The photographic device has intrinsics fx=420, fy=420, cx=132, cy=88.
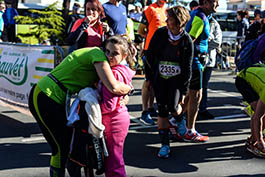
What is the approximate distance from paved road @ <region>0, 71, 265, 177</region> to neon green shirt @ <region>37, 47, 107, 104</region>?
53.2 inches

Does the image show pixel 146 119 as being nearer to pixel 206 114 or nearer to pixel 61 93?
pixel 206 114

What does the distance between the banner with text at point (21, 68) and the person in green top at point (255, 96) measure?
8.88ft

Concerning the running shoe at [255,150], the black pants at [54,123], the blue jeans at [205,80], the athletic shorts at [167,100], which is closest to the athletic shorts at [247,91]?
the running shoe at [255,150]

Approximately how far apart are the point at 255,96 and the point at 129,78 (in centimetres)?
207

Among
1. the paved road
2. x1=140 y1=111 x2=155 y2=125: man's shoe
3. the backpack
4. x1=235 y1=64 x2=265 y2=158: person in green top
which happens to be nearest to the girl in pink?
the paved road

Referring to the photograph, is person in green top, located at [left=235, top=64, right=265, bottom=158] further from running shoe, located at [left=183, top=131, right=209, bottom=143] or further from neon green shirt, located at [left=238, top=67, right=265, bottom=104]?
running shoe, located at [left=183, top=131, right=209, bottom=143]

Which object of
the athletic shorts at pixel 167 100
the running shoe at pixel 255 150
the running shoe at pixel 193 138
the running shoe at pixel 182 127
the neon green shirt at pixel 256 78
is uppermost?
the neon green shirt at pixel 256 78

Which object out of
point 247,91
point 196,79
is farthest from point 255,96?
point 196,79

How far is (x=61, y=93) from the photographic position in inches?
144

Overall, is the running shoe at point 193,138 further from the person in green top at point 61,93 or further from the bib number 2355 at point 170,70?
the person in green top at point 61,93

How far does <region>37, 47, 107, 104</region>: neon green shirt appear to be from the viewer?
3604 mm

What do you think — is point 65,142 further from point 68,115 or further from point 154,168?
point 154,168

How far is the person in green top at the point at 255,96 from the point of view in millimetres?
4867

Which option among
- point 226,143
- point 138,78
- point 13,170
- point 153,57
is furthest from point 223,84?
point 13,170
